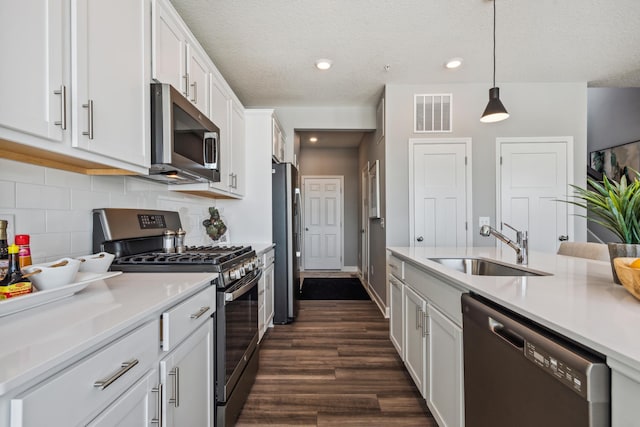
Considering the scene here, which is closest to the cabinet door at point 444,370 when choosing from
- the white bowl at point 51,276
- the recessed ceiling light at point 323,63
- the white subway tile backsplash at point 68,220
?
the white bowl at point 51,276

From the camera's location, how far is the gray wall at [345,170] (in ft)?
21.0

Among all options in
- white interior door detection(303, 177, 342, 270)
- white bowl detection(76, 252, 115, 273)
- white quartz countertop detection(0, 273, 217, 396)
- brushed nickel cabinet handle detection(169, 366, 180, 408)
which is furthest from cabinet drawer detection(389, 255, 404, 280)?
white interior door detection(303, 177, 342, 270)

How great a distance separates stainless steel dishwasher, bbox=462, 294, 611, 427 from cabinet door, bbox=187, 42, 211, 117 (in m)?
1.96

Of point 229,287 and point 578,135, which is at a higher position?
point 578,135

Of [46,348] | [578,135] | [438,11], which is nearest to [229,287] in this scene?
[46,348]

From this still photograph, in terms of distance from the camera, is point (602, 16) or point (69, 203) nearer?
point (69, 203)

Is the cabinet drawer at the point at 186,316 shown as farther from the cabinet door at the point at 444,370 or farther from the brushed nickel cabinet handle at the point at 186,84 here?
the brushed nickel cabinet handle at the point at 186,84

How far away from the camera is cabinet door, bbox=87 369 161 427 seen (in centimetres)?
73

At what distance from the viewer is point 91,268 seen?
1.21m

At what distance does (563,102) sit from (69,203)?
463 centimetres

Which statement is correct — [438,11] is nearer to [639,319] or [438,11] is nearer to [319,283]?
[639,319]

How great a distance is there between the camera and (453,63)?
2.93 m

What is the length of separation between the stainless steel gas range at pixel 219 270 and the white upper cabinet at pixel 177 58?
784 mm

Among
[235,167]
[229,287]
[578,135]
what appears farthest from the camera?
[578,135]
